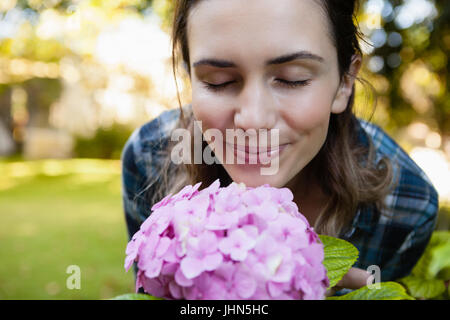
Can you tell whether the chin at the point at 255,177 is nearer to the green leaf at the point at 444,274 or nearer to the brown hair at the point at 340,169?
the brown hair at the point at 340,169

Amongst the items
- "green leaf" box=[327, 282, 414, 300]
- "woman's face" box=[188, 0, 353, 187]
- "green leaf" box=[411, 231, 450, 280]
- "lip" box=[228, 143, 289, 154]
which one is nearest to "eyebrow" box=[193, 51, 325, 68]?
"woman's face" box=[188, 0, 353, 187]

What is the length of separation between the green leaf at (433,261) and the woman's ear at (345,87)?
3.36ft

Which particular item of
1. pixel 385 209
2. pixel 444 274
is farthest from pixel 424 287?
pixel 385 209

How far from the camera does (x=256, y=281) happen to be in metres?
0.71

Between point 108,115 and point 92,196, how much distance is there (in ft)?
20.0

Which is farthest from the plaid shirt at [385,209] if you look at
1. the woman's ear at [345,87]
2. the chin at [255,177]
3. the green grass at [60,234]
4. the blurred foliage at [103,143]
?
the blurred foliage at [103,143]

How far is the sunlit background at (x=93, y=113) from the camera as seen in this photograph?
3803 mm

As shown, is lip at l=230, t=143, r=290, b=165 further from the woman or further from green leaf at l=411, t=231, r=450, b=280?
green leaf at l=411, t=231, r=450, b=280

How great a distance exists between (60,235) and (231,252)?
6012mm

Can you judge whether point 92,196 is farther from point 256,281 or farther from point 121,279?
point 256,281

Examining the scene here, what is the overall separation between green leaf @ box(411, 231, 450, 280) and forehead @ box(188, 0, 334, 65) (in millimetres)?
1339

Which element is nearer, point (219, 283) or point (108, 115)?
point (219, 283)

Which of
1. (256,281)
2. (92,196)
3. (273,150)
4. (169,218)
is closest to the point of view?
(256,281)
